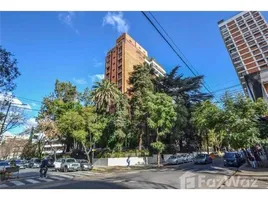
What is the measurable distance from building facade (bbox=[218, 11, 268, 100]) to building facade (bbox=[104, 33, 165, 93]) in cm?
3634

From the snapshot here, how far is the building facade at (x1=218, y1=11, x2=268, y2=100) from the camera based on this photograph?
80.6m

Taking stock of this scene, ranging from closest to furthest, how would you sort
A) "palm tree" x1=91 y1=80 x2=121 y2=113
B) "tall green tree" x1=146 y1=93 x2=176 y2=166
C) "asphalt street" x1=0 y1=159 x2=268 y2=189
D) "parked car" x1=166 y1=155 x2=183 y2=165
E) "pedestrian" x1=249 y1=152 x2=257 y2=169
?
"asphalt street" x1=0 y1=159 x2=268 y2=189 < "pedestrian" x1=249 y1=152 x2=257 y2=169 < "tall green tree" x1=146 y1=93 x2=176 y2=166 < "parked car" x1=166 y1=155 x2=183 y2=165 < "palm tree" x1=91 y1=80 x2=121 y2=113

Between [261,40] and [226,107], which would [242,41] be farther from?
[226,107]

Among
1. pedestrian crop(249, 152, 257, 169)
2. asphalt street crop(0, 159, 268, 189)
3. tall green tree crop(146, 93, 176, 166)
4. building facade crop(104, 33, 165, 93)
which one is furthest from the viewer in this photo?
building facade crop(104, 33, 165, 93)

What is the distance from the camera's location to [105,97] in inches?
1513

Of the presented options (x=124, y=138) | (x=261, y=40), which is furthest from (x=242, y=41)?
(x=124, y=138)

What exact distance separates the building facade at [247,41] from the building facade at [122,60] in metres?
36.3

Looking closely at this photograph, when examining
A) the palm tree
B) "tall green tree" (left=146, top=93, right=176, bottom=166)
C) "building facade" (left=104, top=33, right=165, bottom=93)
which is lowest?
"tall green tree" (left=146, top=93, right=176, bottom=166)

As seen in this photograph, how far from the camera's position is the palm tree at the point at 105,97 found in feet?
126

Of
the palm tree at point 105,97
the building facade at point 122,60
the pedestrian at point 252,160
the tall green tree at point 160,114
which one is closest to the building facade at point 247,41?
the building facade at point 122,60

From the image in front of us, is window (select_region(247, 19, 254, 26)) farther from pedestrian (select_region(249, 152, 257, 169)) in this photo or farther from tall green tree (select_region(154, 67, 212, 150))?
pedestrian (select_region(249, 152, 257, 169))

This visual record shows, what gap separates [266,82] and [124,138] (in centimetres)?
2198

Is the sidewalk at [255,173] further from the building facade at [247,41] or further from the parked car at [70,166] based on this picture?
the building facade at [247,41]

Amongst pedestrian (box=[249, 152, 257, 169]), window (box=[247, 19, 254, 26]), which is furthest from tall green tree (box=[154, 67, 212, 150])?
window (box=[247, 19, 254, 26])
